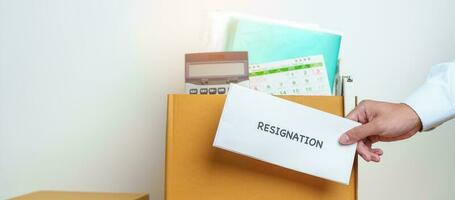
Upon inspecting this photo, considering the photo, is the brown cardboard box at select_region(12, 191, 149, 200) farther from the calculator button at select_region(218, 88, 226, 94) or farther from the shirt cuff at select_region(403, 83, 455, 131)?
the shirt cuff at select_region(403, 83, 455, 131)

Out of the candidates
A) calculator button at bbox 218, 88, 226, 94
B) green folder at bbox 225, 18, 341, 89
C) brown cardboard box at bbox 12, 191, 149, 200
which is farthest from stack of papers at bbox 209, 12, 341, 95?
brown cardboard box at bbox 12, 191, 149, 200

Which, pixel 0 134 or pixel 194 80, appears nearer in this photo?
pixel 194 80

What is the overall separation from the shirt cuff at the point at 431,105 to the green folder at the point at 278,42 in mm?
172

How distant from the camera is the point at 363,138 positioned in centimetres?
79

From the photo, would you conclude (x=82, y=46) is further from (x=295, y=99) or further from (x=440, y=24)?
(x=440, y=24)

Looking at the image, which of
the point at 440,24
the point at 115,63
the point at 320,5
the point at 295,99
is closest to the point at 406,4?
the point at 440,24

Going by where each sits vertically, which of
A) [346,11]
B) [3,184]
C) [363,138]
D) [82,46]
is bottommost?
[3,184]

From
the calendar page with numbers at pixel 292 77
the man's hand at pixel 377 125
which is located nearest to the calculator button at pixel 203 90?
the calendar page with numbers at pixel 292 77

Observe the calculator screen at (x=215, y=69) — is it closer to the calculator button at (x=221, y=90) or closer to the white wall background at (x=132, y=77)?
the calculator button at (x=221, y=90)

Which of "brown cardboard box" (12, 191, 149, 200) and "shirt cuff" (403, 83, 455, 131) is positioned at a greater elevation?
"shirt cuff" (403, 83, 455, 131)

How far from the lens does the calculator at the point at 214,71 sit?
895 mm

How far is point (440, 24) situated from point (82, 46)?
90 centimetres

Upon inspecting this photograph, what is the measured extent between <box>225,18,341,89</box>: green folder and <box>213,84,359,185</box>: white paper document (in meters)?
0.23

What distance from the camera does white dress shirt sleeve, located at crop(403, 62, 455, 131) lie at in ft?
2.82
